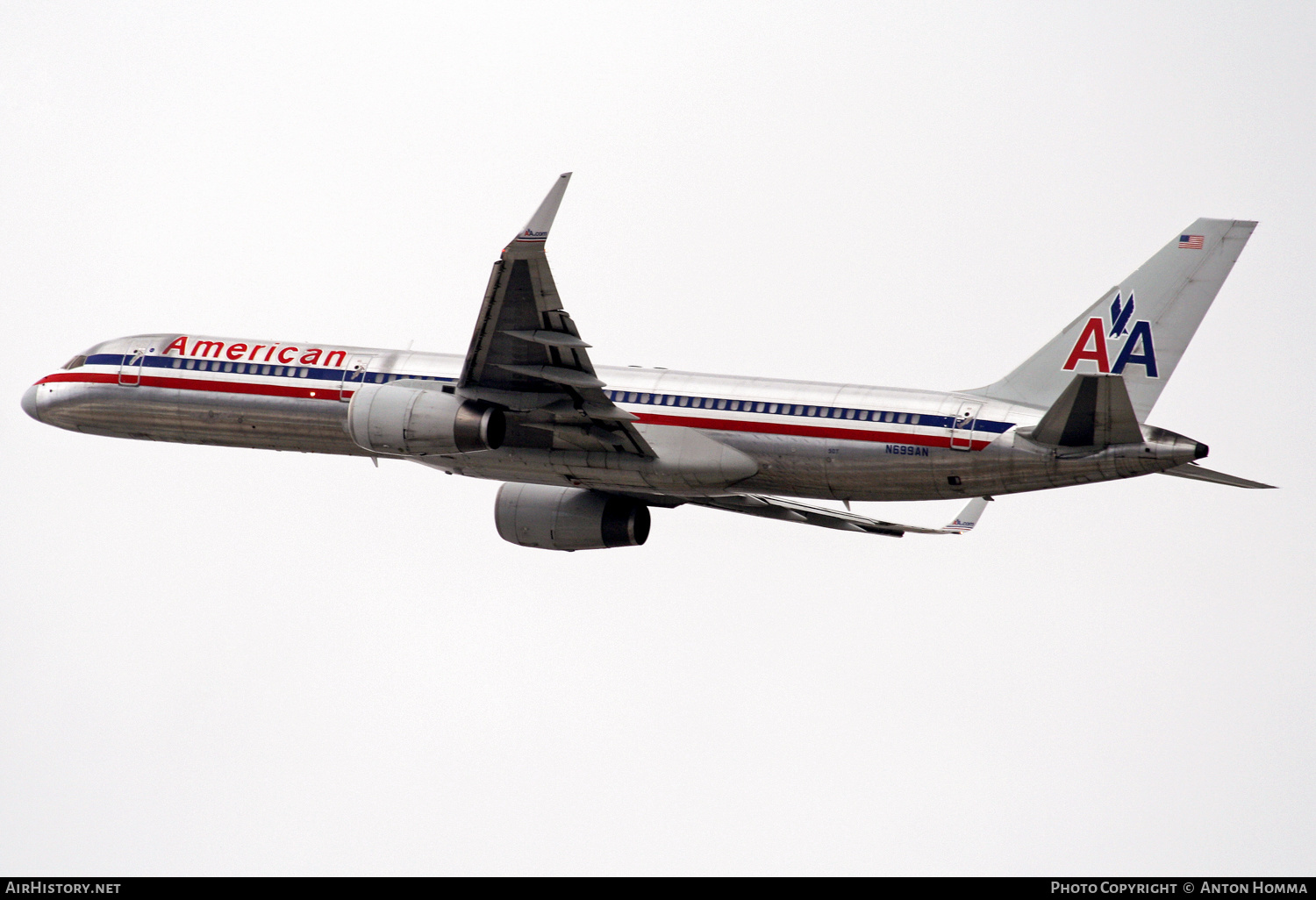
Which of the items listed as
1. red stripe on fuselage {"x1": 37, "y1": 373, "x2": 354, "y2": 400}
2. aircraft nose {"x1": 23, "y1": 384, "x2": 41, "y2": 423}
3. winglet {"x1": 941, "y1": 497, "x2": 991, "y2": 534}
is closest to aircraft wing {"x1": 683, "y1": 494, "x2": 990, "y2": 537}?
winglet {"x1": 941, "y1": 497, "x2": 991, "y2": 534}

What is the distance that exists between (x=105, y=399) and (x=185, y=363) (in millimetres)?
2617

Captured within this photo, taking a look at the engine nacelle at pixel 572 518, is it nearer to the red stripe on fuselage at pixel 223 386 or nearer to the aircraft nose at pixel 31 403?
the red stripe on fuselage at pixel 223 386

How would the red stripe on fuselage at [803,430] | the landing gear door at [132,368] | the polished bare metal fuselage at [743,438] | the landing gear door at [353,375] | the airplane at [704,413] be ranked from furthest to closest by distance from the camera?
the landing gear door at [132,368] → the landing gear door at [353,375] → the red stripe on fuselage at [803,430] → the polished bare metal fuselage at [743,438] → the airplane at [704,413]

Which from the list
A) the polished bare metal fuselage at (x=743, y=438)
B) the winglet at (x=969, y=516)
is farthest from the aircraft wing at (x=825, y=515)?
the polished bare metal fuselage at (x=743, y=438)

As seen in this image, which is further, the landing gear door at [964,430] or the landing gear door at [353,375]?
the landing gear door at [353,375]

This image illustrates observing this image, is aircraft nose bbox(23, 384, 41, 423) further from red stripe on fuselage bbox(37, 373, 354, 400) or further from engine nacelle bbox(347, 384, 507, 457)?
engine nacelle bbox(347, 384, 507, 457)

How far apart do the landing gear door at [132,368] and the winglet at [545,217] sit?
15.4 m

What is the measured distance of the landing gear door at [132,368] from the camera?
47188mm

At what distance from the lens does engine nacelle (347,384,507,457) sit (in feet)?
132

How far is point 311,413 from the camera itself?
44969mm

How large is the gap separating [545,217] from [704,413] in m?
7.67

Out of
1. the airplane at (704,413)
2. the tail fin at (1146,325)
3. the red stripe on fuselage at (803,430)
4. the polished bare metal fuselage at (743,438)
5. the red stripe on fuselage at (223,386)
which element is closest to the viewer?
the airplane at (704,413)
